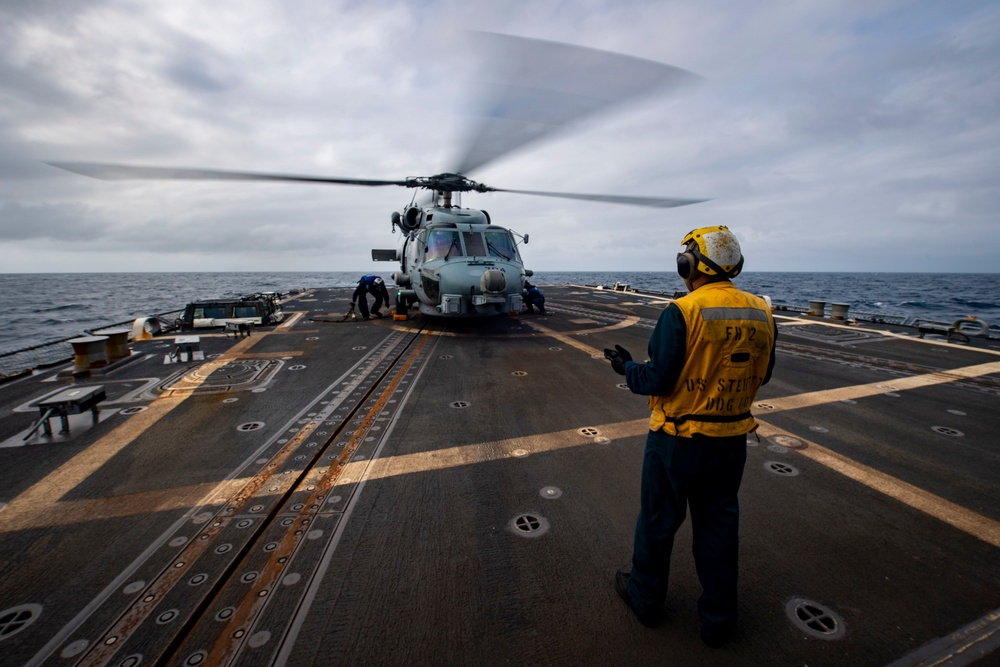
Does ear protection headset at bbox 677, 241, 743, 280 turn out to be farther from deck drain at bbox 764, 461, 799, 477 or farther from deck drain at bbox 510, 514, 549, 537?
deck drain at bbox 764, 461, 799, 477

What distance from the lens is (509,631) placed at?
242cm

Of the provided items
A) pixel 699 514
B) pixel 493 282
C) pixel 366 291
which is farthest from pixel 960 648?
pixel 366 291

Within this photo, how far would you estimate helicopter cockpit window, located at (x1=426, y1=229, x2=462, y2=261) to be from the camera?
39.3 ft

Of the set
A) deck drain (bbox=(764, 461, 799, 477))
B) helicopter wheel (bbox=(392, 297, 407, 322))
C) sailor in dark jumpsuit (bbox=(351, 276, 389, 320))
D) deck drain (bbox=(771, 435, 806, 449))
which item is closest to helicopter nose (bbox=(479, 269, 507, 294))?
helicopter wheel (bbox=(392, 297, 407, 322))

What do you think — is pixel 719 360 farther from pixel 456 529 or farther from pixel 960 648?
pixel 456 529

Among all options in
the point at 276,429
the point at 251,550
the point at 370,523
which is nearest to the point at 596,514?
the point at 370,523

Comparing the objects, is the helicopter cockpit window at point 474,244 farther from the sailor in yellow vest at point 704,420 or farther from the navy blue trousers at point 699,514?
the navy blue trousers at point 699,514

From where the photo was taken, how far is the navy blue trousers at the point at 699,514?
2301 millimetres

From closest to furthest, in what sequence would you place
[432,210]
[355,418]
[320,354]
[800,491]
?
1. [800,491]
2. [355,418]
3. [320,354]
4. [432,210]

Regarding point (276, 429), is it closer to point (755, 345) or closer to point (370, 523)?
point (370, 523)

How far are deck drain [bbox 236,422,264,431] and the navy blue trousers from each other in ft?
16.1

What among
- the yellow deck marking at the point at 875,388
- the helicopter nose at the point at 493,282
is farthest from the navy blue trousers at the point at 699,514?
the helicopter nose at the point at 493,282

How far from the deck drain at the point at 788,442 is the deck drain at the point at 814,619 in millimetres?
2645

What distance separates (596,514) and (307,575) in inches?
88.6
